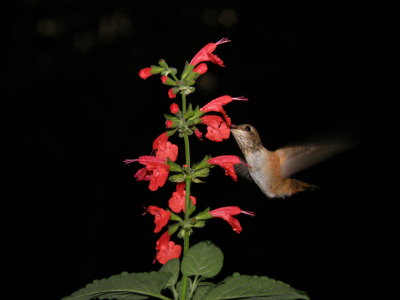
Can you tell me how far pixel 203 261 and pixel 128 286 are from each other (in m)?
0.18

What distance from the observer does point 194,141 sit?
10.5ft

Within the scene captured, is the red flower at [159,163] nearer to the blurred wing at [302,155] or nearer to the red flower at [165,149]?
the red flower at [165,149]

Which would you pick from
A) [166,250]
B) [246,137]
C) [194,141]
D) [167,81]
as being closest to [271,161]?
[246,137]

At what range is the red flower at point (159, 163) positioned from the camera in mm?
1127

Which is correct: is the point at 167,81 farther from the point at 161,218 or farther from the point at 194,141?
the point at 194,141

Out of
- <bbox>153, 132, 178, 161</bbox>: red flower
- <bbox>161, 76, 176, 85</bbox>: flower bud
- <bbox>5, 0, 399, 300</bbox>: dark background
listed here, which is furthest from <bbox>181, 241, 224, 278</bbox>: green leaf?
<bbox>5, 0, 399, 300</bbox>: dark background

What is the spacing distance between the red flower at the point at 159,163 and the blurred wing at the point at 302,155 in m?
0.65

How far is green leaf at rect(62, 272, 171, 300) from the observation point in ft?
3.24

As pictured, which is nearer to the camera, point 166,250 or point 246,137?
point 166,250

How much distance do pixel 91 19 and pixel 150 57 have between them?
665mm

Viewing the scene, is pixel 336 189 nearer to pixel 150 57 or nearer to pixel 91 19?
pixel 150 57

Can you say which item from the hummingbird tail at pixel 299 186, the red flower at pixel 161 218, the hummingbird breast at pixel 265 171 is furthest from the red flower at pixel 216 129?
the hummingbird tail at pixel 299 186

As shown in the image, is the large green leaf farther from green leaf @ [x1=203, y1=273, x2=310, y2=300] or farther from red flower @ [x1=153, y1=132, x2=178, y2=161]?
red flower @ [x1=153, y1=132, x2=178, y2=161]

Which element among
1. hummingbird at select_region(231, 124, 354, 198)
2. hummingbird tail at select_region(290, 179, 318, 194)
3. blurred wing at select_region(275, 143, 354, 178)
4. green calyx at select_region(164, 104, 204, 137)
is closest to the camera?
green calyx at select_region(164, 104, 204, 137)
